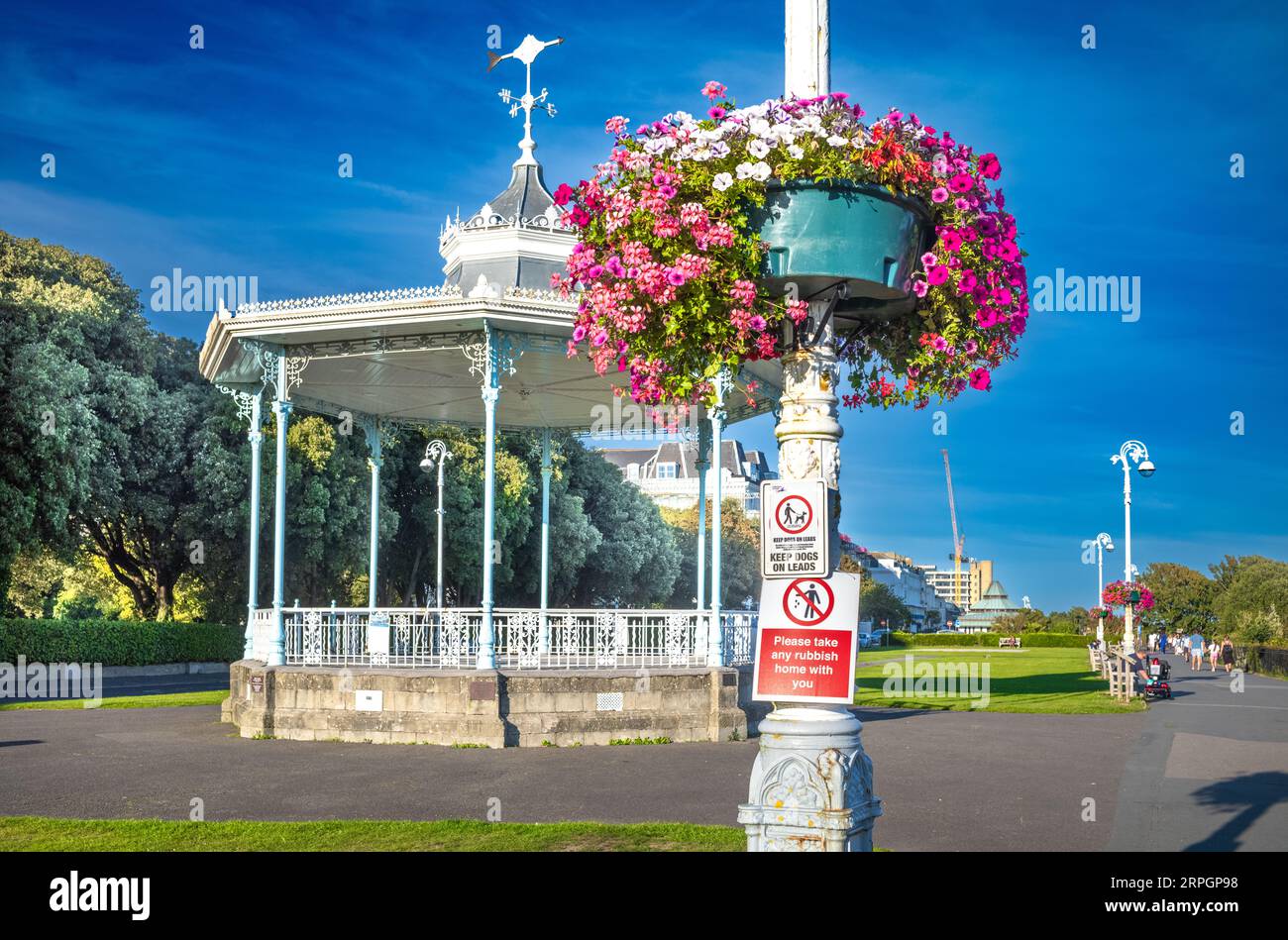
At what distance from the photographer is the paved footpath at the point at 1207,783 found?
30.8 feet

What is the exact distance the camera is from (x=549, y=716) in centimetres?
1630

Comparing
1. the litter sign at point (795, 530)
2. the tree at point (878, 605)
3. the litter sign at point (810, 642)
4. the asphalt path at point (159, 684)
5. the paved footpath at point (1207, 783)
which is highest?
the litter sign at point (795, 530)

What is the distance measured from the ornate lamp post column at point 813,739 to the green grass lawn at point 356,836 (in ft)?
13.1

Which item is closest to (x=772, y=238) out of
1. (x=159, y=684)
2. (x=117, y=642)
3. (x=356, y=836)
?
(x=356, y=836)

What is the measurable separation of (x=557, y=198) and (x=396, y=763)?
407 inches

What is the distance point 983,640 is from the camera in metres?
92.7

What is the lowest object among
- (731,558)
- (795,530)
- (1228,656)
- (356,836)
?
(1228,656)

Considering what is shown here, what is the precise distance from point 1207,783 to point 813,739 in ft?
33.8

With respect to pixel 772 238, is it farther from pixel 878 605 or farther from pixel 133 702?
pixel 878 605

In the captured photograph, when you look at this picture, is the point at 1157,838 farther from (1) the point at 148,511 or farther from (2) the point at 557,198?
(1) the point at 148,511

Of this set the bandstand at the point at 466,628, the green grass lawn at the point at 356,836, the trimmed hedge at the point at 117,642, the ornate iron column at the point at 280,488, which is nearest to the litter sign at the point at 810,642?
the green grass lawn at the point at 356,836

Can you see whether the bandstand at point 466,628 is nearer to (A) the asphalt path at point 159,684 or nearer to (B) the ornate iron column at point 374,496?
(B) the ornate iron column at point 374,496

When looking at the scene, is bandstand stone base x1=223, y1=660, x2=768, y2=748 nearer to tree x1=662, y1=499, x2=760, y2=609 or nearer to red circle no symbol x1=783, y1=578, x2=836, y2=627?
red circle no symbol x1=783, y1=578, x2=836, y2=627
